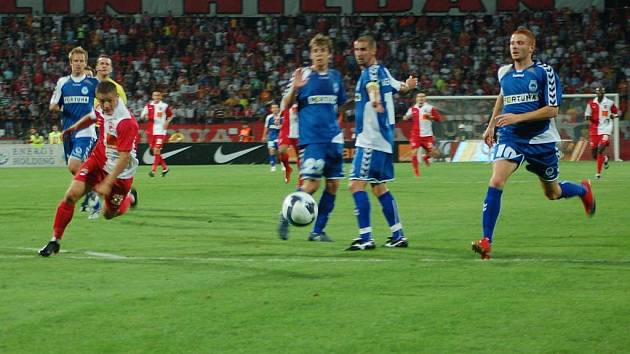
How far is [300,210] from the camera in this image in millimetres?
10859

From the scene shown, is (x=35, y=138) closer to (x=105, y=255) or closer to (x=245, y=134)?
(x=245, y=134)

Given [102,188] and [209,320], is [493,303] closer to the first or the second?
[209,320]

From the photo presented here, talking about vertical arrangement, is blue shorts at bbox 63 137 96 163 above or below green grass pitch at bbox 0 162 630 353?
above

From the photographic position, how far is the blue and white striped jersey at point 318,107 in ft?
38.0

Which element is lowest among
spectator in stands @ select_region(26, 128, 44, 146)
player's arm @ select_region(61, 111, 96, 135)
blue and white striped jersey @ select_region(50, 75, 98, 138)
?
spectator in stands @ select_region(26, 128, 44, 146)

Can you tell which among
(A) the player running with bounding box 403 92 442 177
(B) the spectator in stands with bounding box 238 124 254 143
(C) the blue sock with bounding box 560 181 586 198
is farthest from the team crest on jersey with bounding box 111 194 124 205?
(B) the spectator in stands with bounding box 238 124 254 143

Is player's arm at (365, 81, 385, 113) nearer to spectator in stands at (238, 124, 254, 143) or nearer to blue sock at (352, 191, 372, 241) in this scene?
blue sock at (352, 191, 372, 241)

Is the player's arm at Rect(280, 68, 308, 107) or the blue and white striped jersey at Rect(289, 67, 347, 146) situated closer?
the player's arm at Rect(280, 68, 308, 107)

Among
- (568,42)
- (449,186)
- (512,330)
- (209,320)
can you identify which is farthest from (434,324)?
(568,42)

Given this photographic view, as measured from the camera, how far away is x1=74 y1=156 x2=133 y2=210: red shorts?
11.0m

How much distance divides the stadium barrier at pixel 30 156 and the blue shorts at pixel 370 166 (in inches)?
1169

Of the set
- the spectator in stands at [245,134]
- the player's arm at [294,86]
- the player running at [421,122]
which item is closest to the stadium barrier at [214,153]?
the spectator in stands at [245,134]

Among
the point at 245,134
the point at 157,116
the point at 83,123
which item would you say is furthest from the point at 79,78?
the point at 245,134

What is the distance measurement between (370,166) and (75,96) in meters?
6.45
